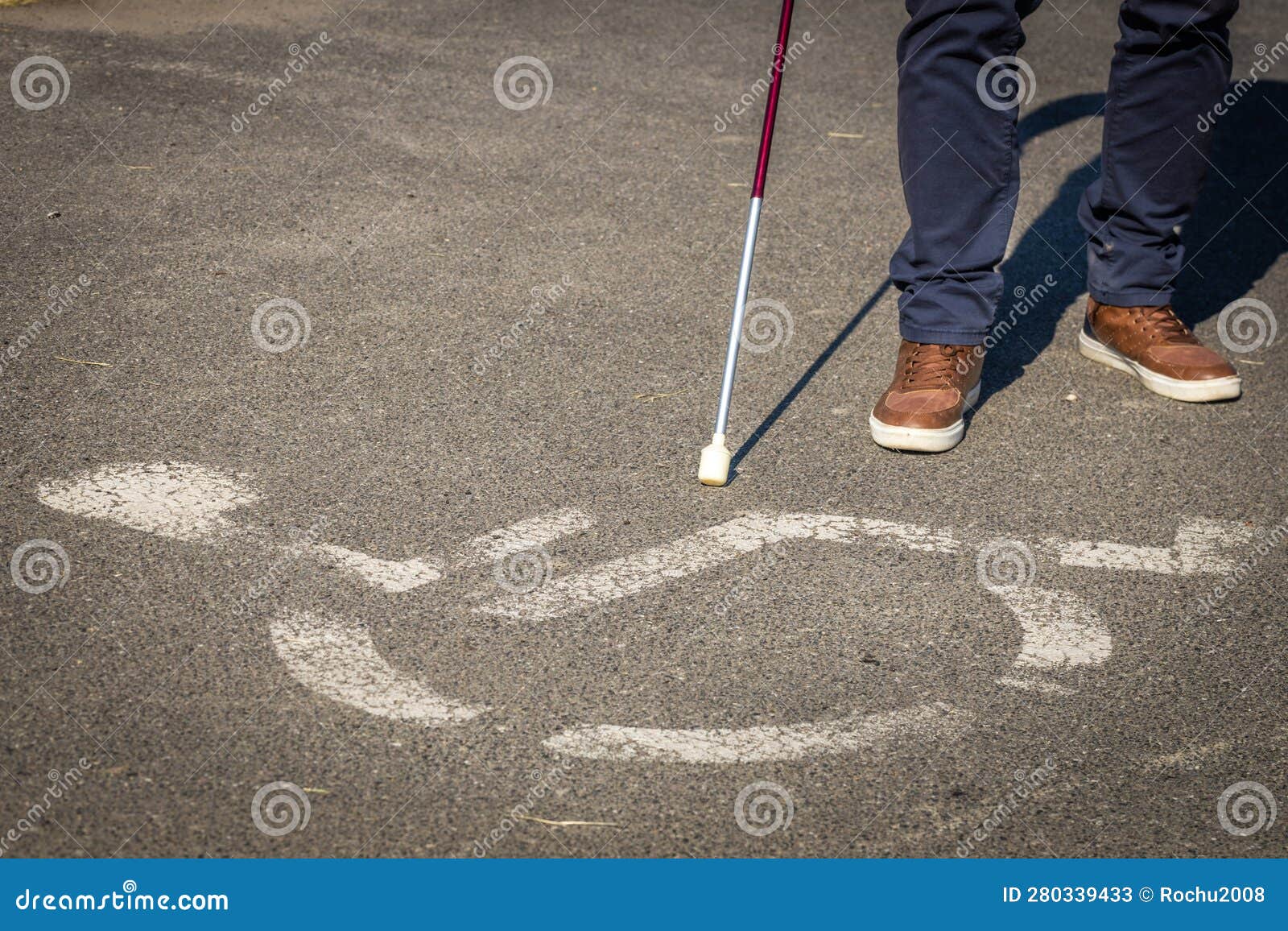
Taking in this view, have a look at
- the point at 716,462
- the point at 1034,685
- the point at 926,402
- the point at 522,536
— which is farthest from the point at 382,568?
the point at 926,402

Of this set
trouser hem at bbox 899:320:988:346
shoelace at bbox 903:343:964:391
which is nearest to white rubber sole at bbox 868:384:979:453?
shoelace at bbox 903:343:964:391

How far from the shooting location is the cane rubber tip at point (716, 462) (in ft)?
10.5

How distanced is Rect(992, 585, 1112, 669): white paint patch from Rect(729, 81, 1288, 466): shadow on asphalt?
0.81 metres

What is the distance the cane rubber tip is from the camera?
3.21m

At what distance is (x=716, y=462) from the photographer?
3.21m

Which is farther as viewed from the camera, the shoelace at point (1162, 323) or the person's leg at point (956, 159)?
the shoelace at point (1162, 323)

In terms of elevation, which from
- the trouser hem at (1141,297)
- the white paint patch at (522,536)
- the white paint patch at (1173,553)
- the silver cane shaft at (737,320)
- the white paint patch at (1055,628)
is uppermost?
the silver cane shaft at (737,320)

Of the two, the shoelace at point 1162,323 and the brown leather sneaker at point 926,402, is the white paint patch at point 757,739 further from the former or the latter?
the shoelace at point 1162,323

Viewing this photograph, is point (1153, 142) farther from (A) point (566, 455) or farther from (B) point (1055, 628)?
(A) point (566, 455)

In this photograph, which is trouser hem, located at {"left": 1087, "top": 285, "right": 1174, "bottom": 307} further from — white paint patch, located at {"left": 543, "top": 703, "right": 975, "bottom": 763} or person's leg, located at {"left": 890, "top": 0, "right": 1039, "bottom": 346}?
white paint patch, located at {"left": 543, "top": 703, "right": 975, "bottom": 763}

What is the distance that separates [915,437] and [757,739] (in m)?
1.30

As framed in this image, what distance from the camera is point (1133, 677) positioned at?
8.87ft

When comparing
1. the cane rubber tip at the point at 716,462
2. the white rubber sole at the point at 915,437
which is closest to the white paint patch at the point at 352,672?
the cane rubber tip at the point at 716,462

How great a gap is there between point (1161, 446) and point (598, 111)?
319 centimetres
